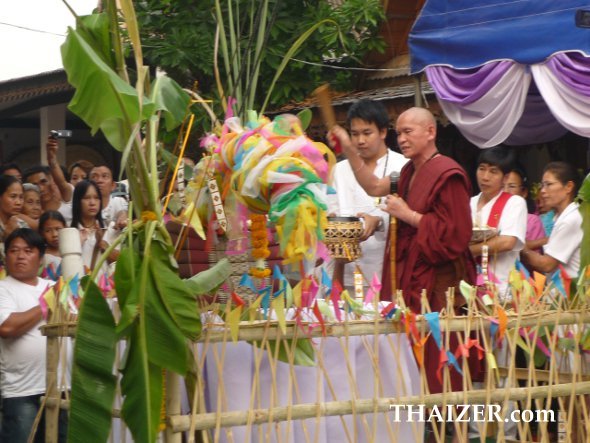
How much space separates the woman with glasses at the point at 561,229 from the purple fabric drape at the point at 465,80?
5.52 ft

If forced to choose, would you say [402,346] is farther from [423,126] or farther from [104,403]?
[423,126]

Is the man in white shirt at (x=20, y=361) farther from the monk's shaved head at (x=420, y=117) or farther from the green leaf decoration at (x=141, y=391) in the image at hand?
the monk's shaved head at (x=420, y=117)

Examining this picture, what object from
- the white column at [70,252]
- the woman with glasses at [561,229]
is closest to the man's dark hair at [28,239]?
the white column at [70,252]

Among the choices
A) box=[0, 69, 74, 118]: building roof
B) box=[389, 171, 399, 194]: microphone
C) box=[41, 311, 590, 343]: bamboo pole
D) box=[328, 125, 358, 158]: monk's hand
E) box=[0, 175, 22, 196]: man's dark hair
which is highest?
box=[0, 69, 74, 118]: building roof

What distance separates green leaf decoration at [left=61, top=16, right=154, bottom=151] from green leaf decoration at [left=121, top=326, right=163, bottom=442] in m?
0.66

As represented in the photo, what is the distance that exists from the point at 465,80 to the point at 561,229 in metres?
2.45

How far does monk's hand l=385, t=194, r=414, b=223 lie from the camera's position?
16.6ft

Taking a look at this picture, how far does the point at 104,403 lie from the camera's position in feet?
11.6

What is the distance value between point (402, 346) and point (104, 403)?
1155 millimetres

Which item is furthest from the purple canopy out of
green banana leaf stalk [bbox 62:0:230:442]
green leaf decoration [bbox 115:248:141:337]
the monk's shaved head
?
green leaf decoration [bbox 115:248:141:337]

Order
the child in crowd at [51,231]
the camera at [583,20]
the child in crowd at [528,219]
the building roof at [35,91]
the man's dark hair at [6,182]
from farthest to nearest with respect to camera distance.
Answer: the building roof at [35,91] < the child in crowd at [528,219] < the man's dark hair at [6,182] < the child in crowd at [51,231] < the camera at [583,20]

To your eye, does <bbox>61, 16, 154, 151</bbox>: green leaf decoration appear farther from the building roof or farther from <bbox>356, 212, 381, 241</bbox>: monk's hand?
the building roof

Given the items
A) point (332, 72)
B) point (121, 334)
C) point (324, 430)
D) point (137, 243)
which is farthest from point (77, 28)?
point (332, 72)

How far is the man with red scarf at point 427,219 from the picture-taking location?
504 cm
